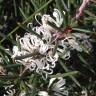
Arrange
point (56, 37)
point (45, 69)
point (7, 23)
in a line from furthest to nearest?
point (7, 23) < point (45, 69) < point (56, 37)

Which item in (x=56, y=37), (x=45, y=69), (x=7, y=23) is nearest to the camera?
(x=56, y=37)

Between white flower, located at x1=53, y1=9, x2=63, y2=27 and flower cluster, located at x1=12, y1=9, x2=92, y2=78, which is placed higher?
white flower, located at x1=53, y1=9, x2=63, y2=27

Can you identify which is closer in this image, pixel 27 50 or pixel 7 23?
pixel 27 50

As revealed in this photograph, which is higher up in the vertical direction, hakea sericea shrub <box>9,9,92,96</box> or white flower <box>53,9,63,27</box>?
white flower <box>53,9,63,27</box>

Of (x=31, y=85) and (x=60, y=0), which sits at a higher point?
(x=60, y=0)

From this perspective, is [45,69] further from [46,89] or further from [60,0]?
[60,0]

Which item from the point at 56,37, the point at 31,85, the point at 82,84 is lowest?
the point at 82,84

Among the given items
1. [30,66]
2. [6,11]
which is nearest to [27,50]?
[30,66]

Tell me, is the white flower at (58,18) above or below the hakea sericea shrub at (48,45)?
above
